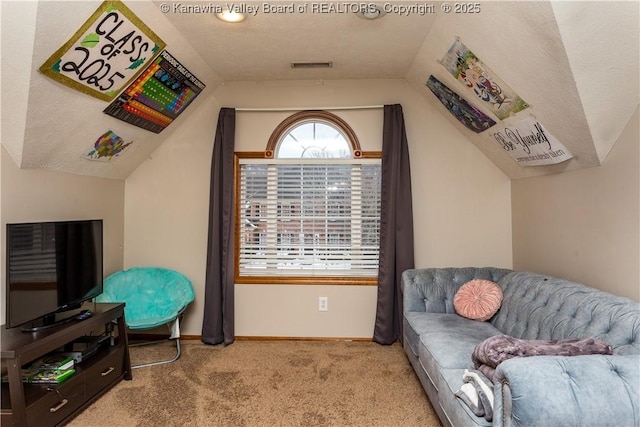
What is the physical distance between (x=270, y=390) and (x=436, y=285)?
58.1 inches

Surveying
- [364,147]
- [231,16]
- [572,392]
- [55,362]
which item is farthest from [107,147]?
[572,392]

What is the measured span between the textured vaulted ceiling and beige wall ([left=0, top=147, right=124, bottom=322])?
9cm

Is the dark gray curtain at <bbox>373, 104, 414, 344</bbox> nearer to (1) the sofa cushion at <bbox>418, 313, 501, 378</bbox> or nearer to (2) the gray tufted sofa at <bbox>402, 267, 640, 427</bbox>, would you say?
(2) the gray tufted sofa at <bbox>402, 267, 640, 427</bbox>

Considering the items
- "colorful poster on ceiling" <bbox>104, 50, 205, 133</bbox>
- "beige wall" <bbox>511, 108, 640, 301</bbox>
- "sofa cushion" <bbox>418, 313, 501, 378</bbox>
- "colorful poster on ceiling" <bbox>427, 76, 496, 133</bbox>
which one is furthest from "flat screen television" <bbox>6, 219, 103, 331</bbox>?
"beige wall" <bbox>511, 108, 640, 301</bbox>

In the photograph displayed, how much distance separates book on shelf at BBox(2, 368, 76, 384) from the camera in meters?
2.18

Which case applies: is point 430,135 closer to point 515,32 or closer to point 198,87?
point 515,32

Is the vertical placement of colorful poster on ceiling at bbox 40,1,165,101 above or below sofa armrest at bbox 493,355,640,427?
above

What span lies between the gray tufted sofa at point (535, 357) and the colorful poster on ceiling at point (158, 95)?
2.39 m

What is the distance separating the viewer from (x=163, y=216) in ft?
12.3

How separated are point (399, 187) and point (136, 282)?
2.49m

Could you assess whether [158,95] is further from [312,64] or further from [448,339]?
[448,339]

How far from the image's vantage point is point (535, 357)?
4.74 feet

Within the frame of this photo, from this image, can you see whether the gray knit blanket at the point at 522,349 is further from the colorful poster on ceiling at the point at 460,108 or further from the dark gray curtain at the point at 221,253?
the dark gray curtain at the point at 221,253

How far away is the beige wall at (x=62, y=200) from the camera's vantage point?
2.40 m
